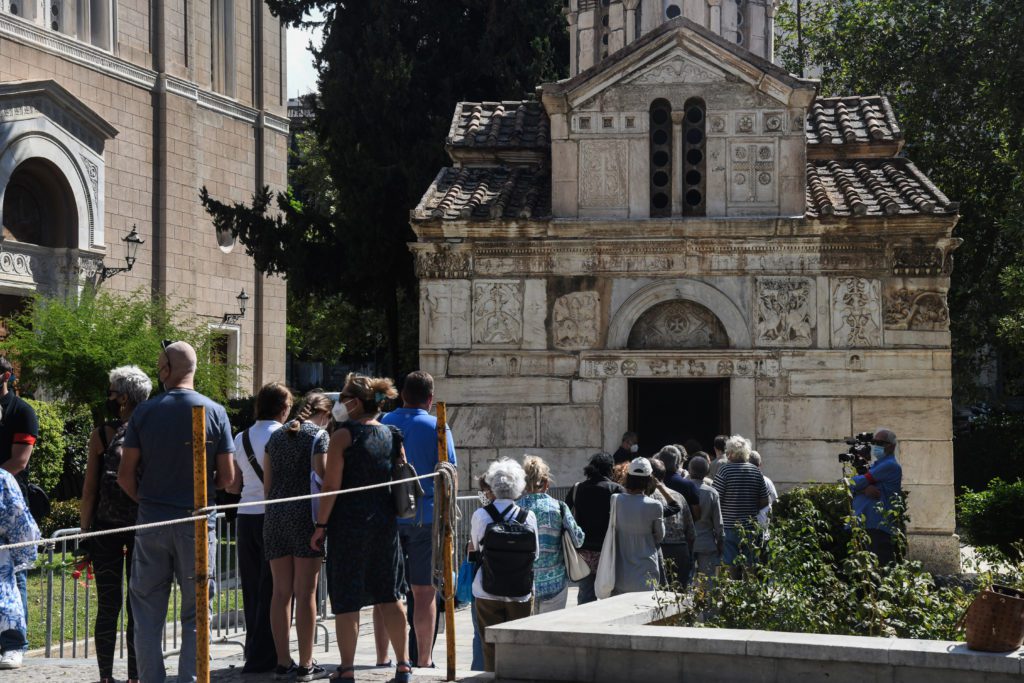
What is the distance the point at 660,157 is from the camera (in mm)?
17359

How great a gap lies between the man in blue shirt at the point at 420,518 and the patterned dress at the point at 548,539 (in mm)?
694

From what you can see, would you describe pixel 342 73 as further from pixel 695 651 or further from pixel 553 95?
pixel 695 651

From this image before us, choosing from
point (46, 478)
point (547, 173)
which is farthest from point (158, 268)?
point (547, 173)

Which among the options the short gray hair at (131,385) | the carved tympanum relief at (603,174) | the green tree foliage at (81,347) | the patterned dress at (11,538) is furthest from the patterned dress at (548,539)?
the green tree foliage at (81,347)

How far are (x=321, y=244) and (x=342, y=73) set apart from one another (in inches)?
135

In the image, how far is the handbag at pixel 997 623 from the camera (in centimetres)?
720

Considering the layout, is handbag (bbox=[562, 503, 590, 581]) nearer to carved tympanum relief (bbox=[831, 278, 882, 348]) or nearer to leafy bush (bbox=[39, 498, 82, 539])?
carved tympanum relief (bbox=[831, 278, 882, 348])

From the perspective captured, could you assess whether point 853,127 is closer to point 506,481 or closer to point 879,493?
point 879,493

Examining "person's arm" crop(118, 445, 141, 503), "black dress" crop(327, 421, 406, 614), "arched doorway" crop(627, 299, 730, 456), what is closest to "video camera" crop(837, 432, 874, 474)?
"arched doorway" crop(627, 299, 730, 456)

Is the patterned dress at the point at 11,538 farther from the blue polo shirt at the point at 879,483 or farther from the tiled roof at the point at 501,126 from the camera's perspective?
the tiled roof at the point at 501,126

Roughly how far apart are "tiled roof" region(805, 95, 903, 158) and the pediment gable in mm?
1581

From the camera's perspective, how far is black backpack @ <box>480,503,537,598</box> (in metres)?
8.58

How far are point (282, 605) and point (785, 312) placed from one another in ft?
32.1

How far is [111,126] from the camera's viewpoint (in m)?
29.3
